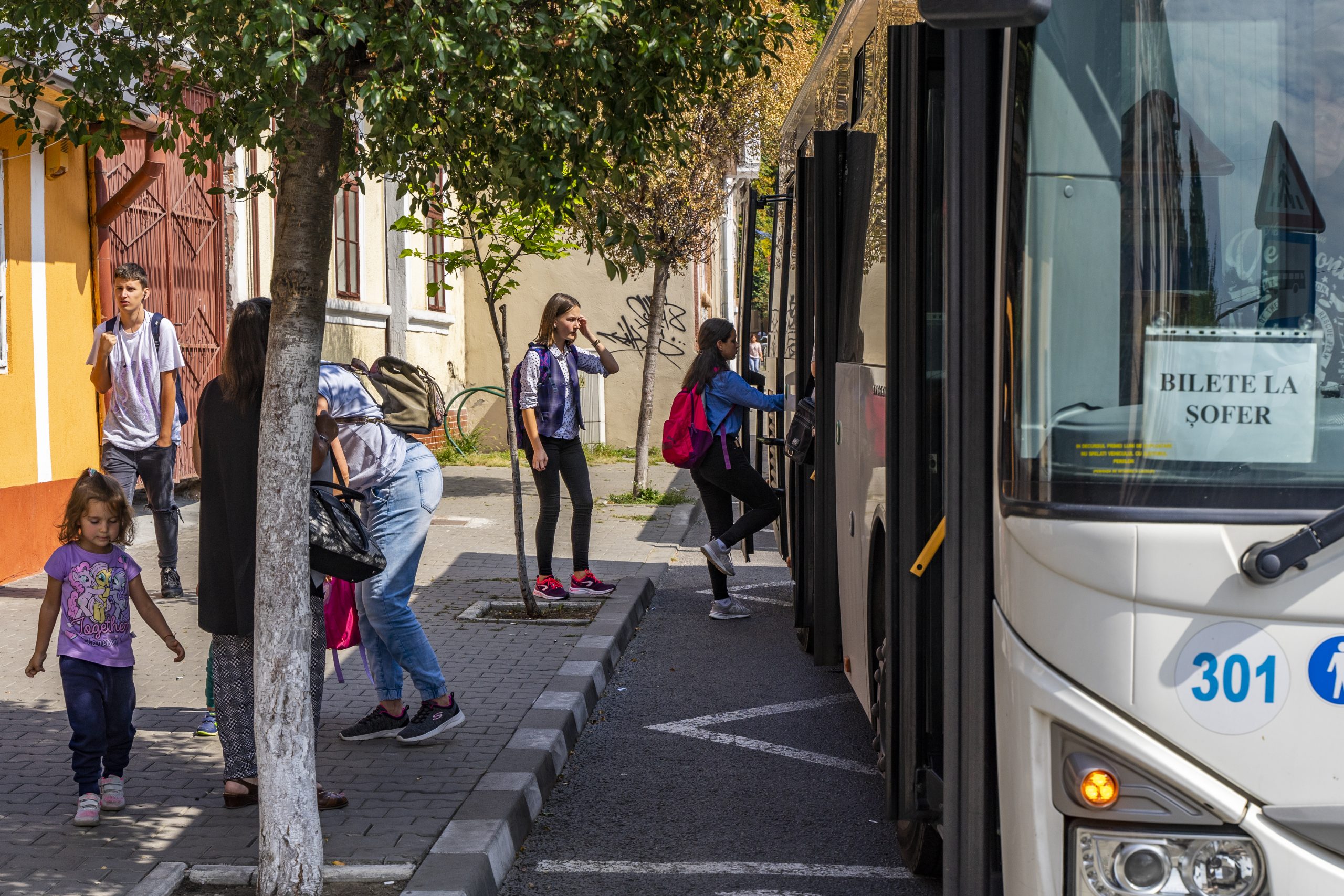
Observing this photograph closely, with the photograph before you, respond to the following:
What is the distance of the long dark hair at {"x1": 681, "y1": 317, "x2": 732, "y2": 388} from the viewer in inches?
326

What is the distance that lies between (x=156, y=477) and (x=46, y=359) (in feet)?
6.68

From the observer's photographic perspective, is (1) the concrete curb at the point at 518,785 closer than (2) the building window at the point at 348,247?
Yes

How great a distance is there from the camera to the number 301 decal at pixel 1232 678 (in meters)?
2.40

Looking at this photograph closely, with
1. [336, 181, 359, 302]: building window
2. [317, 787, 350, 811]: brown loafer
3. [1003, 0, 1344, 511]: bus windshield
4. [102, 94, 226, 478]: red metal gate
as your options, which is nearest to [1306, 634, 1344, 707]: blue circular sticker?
[1003, 0, 1344, 511]: bus windshield

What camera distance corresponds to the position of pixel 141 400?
321 inches

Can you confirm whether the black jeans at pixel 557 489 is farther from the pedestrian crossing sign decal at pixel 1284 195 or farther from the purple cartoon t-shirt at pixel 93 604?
the pedestrian crossing sign decal at pixel 1284 195

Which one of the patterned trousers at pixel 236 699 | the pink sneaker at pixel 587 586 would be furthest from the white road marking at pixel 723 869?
the pink sneaker at pixel 587 586

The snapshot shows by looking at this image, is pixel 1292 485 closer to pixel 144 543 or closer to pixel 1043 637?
pixel 1043 637

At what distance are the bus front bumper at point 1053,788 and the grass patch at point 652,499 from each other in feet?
39.0

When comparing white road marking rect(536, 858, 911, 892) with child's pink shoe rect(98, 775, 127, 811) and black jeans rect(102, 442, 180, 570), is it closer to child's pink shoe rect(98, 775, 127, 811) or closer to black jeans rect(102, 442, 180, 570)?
child's pink shoe rect(98, 775, 127, 811)

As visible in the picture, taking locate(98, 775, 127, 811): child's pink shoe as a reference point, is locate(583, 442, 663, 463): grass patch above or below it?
below

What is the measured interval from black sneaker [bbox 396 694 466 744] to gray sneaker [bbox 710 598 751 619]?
3.17 meters

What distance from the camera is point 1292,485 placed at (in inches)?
97.7

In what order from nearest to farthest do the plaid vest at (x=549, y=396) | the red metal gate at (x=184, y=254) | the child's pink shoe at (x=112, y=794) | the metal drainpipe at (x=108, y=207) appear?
the child's pink shoe at (x=112, y=794)
the plaid vest at (x=549, y=396)
the metal drainpipe at (x=108, y=207)
the red metal gate at (x=184, y=254)
